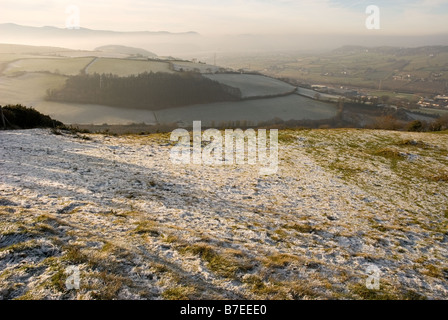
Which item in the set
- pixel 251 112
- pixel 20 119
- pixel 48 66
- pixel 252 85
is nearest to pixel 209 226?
pixel 20 119

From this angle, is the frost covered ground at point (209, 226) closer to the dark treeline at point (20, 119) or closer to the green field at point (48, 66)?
the dark treeline at point (20, 119)

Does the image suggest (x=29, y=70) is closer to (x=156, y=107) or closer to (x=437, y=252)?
(x=156, y=107)

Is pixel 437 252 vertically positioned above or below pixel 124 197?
below

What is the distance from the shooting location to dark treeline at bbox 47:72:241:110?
76.2 m

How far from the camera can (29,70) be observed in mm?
94750

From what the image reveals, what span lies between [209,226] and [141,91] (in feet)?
250

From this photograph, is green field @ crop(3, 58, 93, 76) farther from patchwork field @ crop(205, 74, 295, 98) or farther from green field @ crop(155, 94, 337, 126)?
patchwork field @ crop(205, 74, 295, 98)

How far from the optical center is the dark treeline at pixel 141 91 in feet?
250

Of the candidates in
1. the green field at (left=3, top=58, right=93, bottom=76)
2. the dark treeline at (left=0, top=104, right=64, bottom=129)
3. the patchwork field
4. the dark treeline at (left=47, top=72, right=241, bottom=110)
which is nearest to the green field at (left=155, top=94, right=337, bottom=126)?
the dark treeline at (left=47, top=72, right=241, bottom=110)

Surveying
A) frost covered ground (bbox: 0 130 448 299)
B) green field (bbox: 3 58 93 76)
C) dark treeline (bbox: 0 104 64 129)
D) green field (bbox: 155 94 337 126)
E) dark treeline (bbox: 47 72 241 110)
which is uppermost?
green field (bbox: 3 58 93 76)

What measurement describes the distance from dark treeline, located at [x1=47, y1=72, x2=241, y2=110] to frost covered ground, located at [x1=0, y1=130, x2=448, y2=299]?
57.5m

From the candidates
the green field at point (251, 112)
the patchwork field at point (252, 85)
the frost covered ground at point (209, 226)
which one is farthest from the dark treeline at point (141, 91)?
the frost covered ground at point (209, 226)

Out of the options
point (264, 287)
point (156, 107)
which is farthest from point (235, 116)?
point (264, 287)

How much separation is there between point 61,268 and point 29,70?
384 feet
